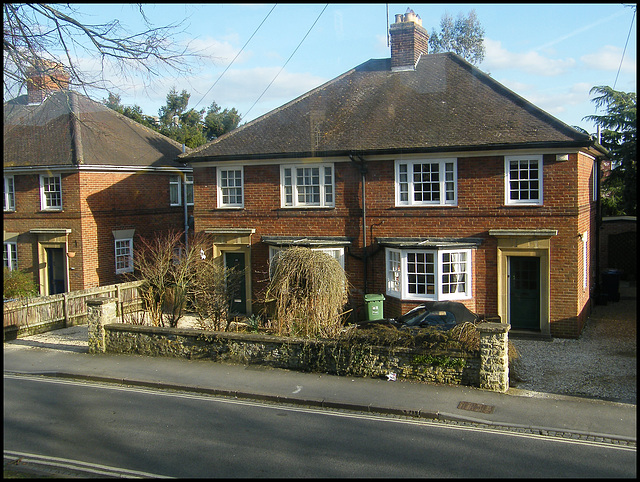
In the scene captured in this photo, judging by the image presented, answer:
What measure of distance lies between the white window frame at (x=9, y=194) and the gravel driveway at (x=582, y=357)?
8480 mm

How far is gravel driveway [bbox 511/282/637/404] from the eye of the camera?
1125cm

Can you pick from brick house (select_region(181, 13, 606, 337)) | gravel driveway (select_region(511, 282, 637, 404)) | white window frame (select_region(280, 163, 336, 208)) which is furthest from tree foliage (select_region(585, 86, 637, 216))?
white window frame (select_region(280, 163, 336, 208))

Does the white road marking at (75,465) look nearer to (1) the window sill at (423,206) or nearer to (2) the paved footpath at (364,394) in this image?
(2) the paved footpath at (364,394)

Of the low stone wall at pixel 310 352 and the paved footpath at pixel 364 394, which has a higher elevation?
the low stone wall at pixel 310 352

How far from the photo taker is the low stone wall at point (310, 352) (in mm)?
11031

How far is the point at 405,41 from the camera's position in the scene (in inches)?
800

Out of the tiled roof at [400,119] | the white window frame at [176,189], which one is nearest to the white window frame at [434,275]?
the tiled roof at [400,119]

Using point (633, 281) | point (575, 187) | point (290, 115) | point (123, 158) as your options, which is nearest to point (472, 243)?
point (575, 187)

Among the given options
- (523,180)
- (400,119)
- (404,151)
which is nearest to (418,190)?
(404,151)

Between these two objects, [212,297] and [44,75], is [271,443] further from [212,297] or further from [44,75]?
[44,75]

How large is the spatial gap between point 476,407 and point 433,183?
8447 millimetres

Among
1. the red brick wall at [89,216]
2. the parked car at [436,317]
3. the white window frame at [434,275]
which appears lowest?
the parked car at [436,317]

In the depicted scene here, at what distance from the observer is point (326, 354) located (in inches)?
487

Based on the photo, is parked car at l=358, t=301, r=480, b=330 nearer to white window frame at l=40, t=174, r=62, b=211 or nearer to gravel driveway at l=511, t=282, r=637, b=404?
gravel driveway at l=511, t=282, r=637, b=404
